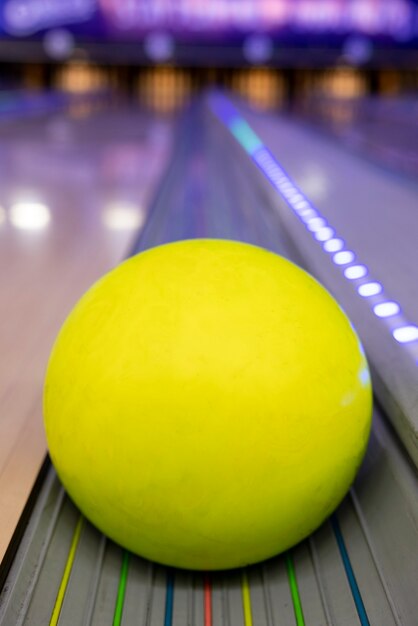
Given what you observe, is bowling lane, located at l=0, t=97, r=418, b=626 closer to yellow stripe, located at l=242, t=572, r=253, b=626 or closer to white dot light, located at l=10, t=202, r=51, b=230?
yellow stripe, located at l=242, t=572, r=253, b=626

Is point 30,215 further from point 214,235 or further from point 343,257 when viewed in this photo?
point 343,257

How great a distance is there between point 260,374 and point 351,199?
4.08 feet

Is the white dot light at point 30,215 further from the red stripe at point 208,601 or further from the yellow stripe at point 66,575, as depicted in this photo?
the red stripe at point 208,601

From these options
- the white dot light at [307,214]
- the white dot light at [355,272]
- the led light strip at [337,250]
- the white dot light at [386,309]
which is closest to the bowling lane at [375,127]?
the led light strip at [337,250]

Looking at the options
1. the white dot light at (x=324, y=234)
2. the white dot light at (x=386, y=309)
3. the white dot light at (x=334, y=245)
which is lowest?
the white dot light at (x=324, y=234)

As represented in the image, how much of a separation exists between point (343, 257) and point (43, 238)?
1.14 meters

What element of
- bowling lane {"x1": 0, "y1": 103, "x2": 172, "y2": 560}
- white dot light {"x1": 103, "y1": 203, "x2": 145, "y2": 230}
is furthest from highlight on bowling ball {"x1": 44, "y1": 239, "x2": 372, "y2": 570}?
white dot light {"x1": 103, "y1": 203, "x2": 145, "y2": 230}

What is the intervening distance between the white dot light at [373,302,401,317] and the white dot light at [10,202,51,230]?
Answer: 1.48 metres

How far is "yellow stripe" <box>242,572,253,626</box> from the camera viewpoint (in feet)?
2.47

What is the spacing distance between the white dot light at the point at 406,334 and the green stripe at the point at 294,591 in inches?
12.3

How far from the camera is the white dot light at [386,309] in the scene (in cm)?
99

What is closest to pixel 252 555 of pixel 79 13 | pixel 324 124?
pixel 324 124

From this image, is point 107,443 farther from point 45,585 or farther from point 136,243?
point 136,243

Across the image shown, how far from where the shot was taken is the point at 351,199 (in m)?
1.83
